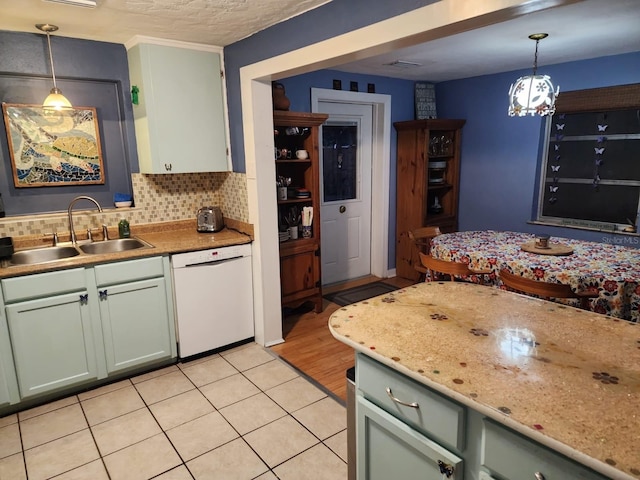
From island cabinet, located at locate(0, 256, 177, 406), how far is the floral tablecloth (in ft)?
7.11

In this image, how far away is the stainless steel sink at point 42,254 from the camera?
2.69 m

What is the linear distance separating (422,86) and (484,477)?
4.51 metres

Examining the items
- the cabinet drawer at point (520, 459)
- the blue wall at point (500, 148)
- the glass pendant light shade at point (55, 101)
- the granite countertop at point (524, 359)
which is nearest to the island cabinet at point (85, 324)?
the glass pendant light shade at point (55, 101)

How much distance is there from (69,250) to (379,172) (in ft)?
10.3

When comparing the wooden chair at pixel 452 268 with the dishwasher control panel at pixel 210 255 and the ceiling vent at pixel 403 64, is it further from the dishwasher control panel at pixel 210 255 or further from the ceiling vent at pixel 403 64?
the ceiling vent at pixel 403 64

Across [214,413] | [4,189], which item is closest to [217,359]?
[214,413]

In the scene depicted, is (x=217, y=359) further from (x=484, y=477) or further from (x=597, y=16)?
(x=597, y=16)

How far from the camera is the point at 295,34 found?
2451mm

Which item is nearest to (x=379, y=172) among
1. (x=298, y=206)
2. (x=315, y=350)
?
(x=298, y=206)

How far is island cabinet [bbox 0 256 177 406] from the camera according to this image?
2402 millimetres

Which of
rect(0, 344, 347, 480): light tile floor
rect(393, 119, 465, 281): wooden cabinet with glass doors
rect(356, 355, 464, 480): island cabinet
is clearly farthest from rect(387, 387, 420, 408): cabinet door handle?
rect(393, 119, 465, 281): wooden cabinet with glass doors

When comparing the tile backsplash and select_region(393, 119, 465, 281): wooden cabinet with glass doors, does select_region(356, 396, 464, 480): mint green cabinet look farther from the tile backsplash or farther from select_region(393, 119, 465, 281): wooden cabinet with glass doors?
select_region(393, 119, 465, 281): wooden cabinet with glass doors

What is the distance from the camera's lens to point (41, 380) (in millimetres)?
2492

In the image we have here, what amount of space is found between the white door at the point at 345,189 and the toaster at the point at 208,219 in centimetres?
137
